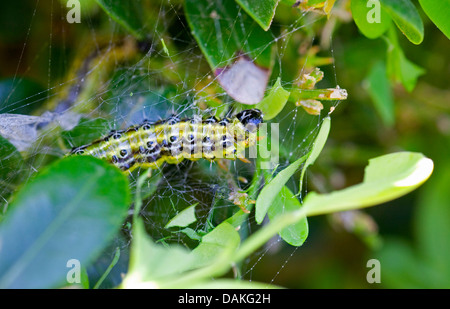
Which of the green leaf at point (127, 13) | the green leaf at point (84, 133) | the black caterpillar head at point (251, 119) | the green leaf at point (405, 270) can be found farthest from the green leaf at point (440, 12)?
the green leaf at point (405, 270)

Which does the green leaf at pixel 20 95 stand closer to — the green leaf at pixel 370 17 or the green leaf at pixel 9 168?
the green leaf at pixel 9 168

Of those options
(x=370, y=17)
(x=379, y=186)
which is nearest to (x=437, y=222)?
(x=370, y=17)

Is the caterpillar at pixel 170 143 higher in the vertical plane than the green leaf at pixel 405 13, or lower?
lower

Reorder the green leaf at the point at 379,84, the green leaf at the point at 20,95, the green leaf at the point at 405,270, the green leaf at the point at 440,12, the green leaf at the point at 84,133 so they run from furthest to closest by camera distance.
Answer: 1. the green leaf at the point at 405,270
2. the green leaf at the point at 379,84
3. the green leaf at the point at 20,95
4. the green leaf at the point at 84,133
5. the green leaf at the point at 440,12

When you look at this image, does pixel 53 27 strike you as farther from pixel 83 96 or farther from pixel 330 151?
pixel 330 151

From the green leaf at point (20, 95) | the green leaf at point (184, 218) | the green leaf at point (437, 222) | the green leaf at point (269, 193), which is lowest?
the green leaf at point (437, 222)

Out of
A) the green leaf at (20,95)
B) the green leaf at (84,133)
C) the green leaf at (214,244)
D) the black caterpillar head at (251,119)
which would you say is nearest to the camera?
the green leaf at (214,244)
